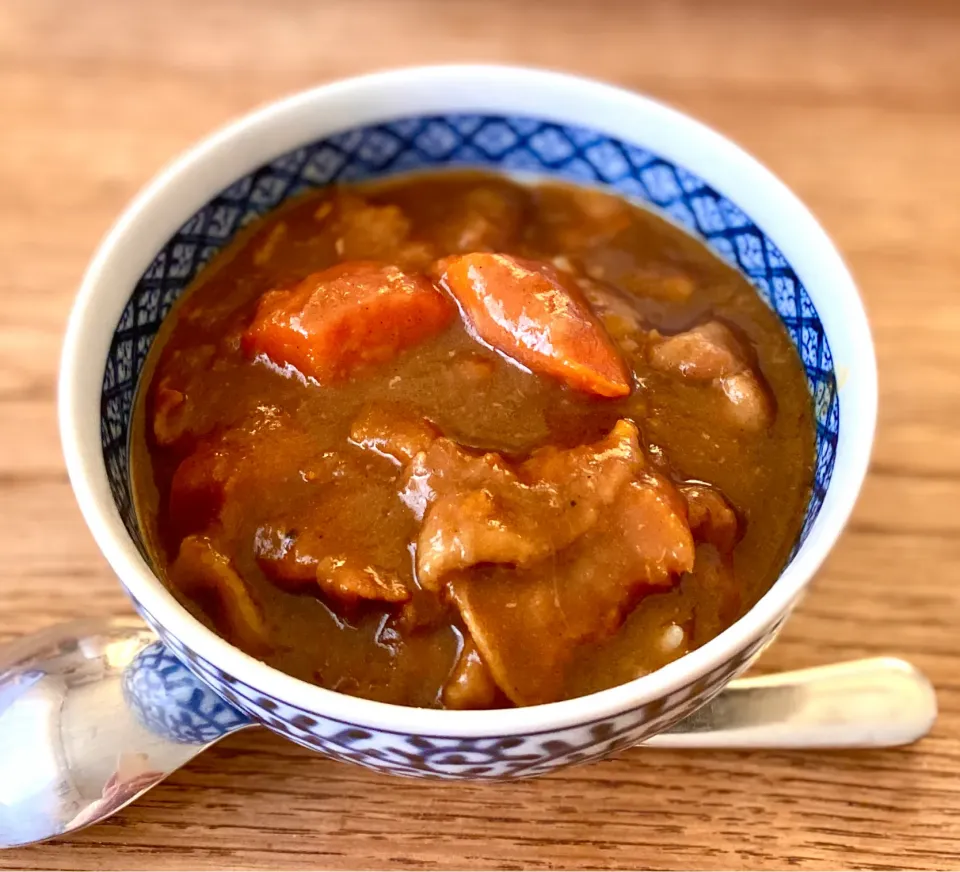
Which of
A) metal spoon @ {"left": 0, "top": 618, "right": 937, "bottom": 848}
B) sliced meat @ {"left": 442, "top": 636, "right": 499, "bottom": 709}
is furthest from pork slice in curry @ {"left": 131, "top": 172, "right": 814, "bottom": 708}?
metal spoon @ {"left": 0, "top": 618, "right": 937, "bottom": 848}

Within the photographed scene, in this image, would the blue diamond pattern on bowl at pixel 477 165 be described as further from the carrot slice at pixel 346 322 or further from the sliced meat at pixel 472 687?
the sliced meat at pixel 472 687

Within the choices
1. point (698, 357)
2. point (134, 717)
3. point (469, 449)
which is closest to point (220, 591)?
point (134, 717)

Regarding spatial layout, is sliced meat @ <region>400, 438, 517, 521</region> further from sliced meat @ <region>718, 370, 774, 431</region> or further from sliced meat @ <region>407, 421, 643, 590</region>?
sliced meat @ <region>718, 370, 774, 431</region>

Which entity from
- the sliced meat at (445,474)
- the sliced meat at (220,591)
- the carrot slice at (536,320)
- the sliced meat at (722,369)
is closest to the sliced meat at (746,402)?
the sliced meat at (722,369)

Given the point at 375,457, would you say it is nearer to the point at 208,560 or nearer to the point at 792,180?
the point at 208,560

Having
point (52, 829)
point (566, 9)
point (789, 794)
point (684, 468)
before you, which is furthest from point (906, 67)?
point (52, 829)

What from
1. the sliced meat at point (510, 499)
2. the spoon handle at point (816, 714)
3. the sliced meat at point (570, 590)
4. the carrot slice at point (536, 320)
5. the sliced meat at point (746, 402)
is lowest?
the spoon handle at point (816, 714)
